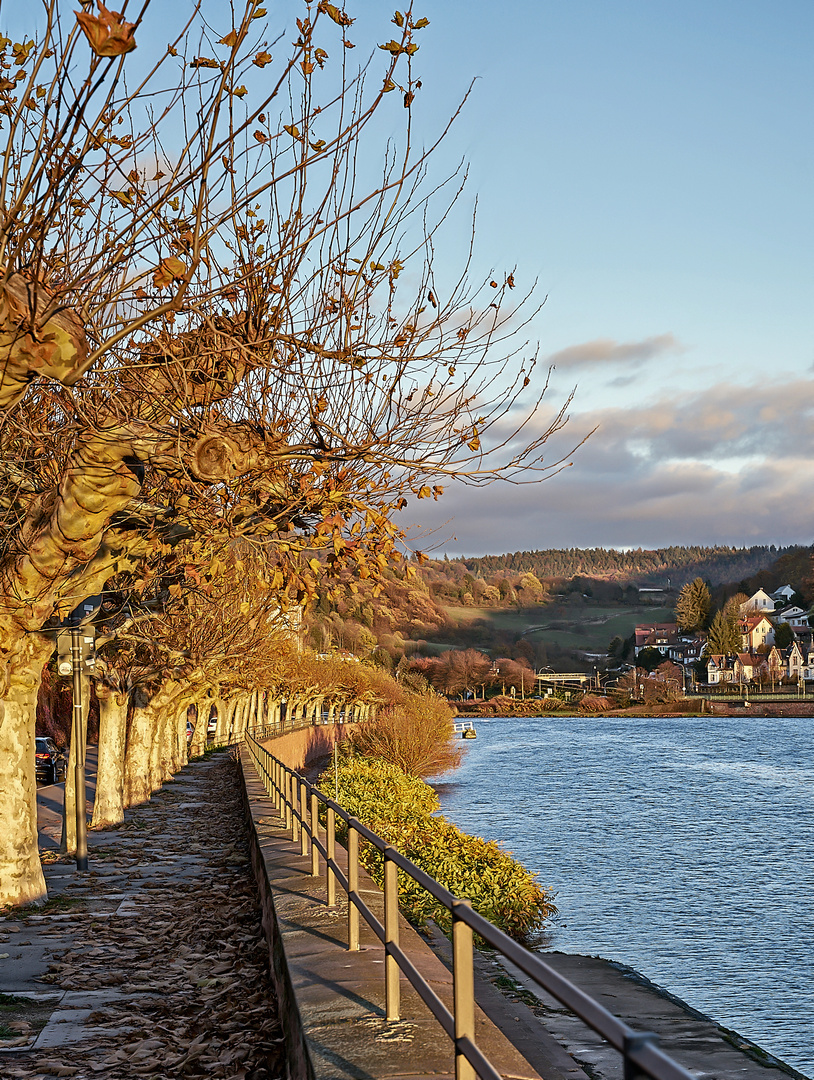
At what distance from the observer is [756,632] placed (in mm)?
185000

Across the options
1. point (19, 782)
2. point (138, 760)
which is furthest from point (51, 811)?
point (19, 782)

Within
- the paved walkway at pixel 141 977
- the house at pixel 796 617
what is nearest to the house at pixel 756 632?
the house at pixel 796 617

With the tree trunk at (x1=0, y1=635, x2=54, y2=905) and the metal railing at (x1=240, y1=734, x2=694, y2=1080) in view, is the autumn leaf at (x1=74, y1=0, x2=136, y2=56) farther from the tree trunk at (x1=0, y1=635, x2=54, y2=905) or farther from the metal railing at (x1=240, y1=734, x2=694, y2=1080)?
the tree trunk at (x1=0, y1=635, x2=54, y2=905)

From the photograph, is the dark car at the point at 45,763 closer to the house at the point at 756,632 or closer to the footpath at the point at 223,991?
the footpath at the point at 223,991

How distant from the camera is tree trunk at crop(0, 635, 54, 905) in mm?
11445

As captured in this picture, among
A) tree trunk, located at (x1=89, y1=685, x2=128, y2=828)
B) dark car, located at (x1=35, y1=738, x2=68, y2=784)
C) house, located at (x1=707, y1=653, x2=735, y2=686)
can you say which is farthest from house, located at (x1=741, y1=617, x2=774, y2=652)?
tree trunk, located at (x1=89, y1=685, x2=128, y2=828)

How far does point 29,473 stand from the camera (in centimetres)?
1062

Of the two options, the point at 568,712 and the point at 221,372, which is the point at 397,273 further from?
the point at 568,712

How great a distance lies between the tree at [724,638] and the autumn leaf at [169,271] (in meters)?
180

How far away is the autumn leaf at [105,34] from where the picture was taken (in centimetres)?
393

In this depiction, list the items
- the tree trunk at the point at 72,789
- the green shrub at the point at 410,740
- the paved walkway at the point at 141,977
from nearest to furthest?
the paved walkway at the point at 141,977, the tree trunk at the point at 72,789, the green shrub at the point at 410,740

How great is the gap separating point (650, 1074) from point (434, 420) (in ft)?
26.2

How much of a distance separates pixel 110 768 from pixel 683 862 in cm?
1794

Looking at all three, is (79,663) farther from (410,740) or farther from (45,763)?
(410,740)
